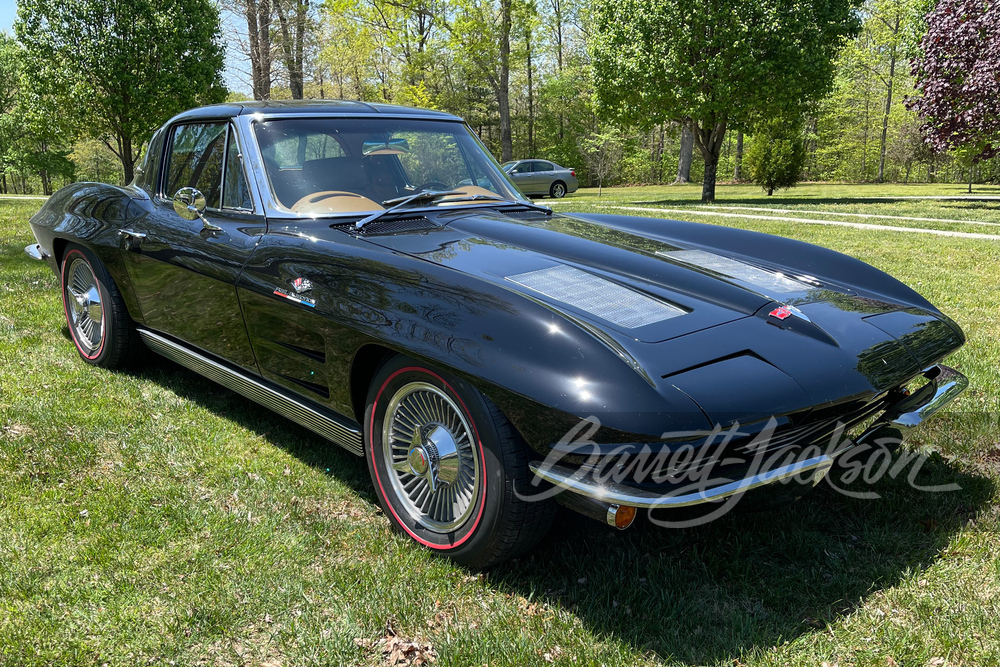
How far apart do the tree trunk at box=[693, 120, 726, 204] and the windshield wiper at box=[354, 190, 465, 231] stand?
1927 centimetres

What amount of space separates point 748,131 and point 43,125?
64.5 ft

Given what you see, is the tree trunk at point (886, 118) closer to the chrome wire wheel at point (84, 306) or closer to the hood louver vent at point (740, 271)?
the hood louver vent at point (740, 271)

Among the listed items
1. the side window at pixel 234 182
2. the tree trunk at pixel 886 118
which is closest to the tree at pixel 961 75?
the side window at pixel 234 182

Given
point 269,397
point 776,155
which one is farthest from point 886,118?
point 269,397

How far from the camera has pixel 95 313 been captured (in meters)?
4.84

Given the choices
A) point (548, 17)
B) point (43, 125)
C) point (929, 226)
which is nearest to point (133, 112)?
point (43, 125)

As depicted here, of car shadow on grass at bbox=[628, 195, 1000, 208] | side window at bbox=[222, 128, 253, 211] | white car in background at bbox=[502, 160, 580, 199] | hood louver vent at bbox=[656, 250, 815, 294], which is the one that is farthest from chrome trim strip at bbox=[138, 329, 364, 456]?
white car in background at bbox=[502, 160, 580, 199]

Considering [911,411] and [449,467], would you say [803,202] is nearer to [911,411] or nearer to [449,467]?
[911,411]

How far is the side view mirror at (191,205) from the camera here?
3.72 metres

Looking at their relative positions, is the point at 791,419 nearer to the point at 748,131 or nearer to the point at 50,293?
the point at 50,293

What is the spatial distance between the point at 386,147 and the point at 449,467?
1.97 meters

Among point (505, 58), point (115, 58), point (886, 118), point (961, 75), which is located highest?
point (505, 58)

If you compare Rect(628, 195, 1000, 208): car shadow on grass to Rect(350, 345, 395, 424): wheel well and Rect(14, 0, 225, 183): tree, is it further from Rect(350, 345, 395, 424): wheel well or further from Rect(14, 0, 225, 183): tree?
Rect(350, 345, 395, 424): wheel well

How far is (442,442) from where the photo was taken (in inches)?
104
